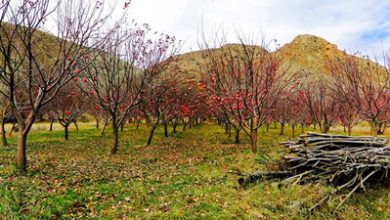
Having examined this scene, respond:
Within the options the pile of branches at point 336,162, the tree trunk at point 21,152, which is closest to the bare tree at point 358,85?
the pile of branches at point 336,162

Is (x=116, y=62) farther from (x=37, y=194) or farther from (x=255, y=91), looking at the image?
(x=37, y=194)

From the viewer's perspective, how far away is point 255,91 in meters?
12.7

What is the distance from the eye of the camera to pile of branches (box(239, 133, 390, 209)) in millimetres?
6927

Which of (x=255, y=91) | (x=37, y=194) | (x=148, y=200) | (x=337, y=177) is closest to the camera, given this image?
(x=37, y=194)

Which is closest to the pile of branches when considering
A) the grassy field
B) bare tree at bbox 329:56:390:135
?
the grassy field

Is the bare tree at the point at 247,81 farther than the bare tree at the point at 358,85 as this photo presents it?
No

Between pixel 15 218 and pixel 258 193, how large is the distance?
5196mm

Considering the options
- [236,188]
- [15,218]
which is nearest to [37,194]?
[15,218]

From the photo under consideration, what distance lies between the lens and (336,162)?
7.14 meters

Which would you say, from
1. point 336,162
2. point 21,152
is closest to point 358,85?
point 336,162

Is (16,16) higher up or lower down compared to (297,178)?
higher up

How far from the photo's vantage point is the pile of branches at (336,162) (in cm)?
693

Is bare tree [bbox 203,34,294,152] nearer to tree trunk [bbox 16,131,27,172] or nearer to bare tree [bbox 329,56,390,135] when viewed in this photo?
bare tree [bbox 329,56,390,135]

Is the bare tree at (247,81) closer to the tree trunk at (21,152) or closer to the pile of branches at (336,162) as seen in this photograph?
the pile of branches at (336,162)
